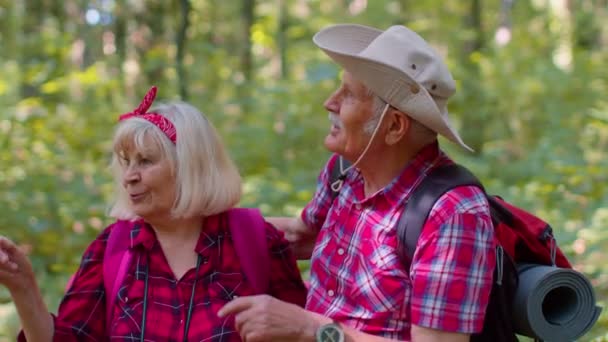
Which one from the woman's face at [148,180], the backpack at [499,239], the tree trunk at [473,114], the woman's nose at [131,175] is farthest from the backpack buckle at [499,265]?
the tree trunk at [473,114]

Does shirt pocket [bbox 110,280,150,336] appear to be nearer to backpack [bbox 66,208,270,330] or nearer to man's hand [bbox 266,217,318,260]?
backpack [bbox 66,208,270,330]

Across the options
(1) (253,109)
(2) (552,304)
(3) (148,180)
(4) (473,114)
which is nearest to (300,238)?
(3) (148,180)

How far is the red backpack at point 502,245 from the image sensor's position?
221cm

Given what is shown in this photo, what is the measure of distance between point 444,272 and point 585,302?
0.56 m

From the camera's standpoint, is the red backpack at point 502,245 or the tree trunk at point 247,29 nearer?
the red backpack at point 502,245

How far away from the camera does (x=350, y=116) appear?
2.42 meters

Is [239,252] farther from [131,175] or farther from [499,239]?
[499,239]

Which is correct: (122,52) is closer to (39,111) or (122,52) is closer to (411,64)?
(39,111)

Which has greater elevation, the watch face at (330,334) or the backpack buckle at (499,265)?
the backpack buckle at (499,265)

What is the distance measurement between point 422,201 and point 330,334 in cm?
52

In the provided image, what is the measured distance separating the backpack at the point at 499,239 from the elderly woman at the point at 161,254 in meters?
0.77

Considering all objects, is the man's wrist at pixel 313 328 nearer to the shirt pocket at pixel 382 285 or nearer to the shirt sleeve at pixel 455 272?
the shirt pocket at pixel 382 285

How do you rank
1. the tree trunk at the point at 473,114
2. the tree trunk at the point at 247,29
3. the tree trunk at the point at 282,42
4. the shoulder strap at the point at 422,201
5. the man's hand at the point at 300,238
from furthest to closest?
the tree trunk at the point at 247,29
the tree trunk at the point at 473,114
the tree trunk at the point at 282,42
the man's hand at the point at 300,238
the shoulder strap at the point at 422,201

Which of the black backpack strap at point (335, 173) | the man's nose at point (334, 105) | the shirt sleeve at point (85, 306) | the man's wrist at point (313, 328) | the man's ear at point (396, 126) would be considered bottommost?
the shirt sleeve at point (85, 306)
